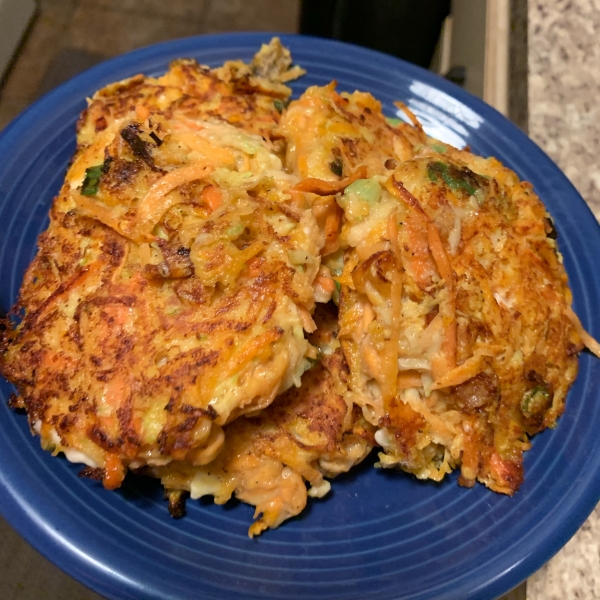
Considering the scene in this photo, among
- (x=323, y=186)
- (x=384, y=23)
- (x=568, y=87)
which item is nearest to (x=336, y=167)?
(x=323, y=186)

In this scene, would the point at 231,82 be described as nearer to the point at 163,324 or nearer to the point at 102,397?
the point at 163,324

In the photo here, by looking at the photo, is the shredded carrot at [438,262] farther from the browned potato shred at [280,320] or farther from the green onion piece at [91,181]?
the green onion piece at [91,181]

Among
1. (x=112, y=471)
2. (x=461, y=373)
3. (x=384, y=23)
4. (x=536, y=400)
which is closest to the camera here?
(x=112, y=471)

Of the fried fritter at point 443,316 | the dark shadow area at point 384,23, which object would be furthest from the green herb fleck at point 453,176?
Answer: the dark shadow area at point 384,23

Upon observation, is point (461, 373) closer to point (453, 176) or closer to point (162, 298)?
point (453, 176)

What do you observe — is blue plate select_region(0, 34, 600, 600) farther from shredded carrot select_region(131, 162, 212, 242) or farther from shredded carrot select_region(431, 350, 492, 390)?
shredded carrot select_region(131, 162, 212, 242)

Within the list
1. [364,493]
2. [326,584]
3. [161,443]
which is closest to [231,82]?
[161,443]

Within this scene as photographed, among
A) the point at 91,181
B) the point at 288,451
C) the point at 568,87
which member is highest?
the point at 568,87
